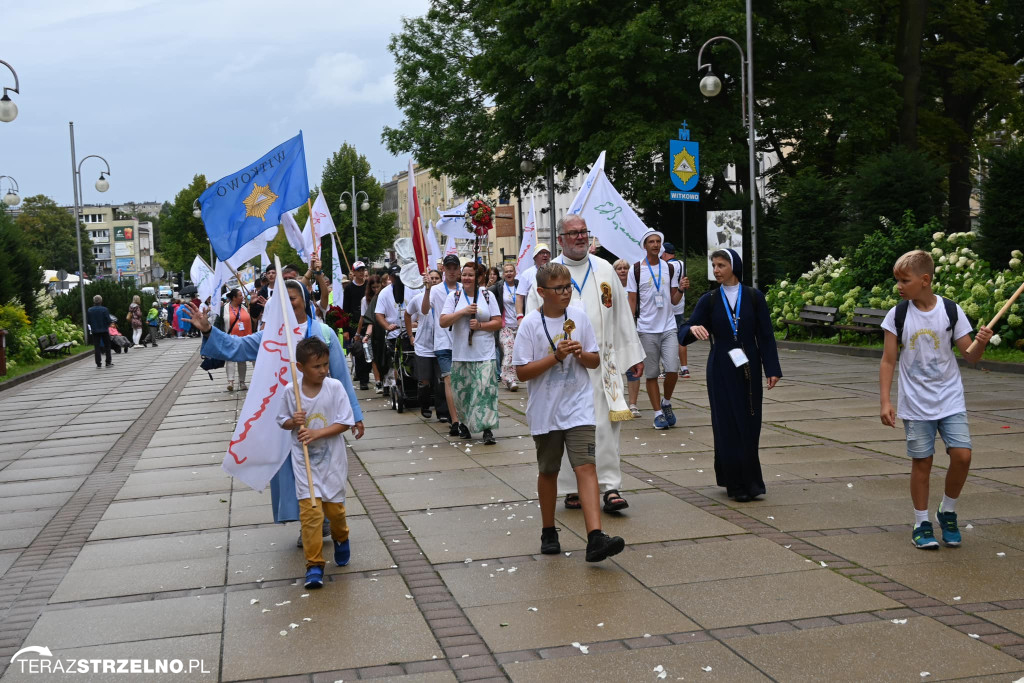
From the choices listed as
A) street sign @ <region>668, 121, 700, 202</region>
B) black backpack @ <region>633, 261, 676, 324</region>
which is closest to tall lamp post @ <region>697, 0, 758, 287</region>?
street sign @ <region>668, 121, 700, 202</region>

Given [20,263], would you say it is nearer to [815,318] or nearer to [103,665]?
[815,318]

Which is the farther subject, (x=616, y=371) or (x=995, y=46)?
(x=995, y=46)

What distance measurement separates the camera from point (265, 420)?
6.79 meters

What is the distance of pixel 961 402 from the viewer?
21.6 ft

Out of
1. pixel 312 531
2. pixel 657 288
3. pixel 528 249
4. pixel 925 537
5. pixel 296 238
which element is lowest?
pixel 925 537

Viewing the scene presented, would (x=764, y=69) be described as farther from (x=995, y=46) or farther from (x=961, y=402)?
(x=961, y=402)

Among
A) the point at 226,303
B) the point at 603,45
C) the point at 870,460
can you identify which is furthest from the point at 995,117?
the point at 870,460

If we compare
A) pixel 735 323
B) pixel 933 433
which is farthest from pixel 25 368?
pixel 933 433

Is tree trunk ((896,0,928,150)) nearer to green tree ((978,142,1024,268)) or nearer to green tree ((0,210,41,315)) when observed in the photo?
green tree ((978,142,1024,268))

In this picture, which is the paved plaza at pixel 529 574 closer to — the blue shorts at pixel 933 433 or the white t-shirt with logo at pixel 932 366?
the blue shorts at pixel 933 433

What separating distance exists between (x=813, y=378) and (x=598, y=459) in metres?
9.75

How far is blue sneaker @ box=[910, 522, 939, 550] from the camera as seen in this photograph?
21.2 feet

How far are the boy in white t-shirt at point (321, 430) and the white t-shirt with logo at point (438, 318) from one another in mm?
5734

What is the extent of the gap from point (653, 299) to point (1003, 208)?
10121 millimetres
